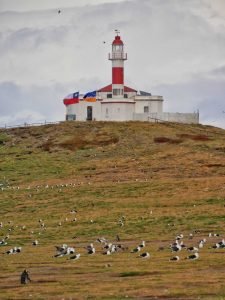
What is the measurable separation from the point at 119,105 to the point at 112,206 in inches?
2526

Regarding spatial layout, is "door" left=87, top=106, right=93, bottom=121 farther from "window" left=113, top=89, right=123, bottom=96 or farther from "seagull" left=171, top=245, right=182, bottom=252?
"seagull" left=171, top=245, right=182, bottom=252

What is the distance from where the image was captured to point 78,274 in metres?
55.8

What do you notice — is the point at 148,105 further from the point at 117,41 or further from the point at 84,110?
the point at 117,41

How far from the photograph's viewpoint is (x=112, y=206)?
10006cm

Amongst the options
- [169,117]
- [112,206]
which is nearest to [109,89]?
[169,117]

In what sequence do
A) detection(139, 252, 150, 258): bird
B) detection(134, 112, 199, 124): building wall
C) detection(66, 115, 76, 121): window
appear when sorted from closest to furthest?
1. detection(139, 252, 150, 258): bird
2. detection(134, 112, 199, 124): building wall
3. detection(66, 115, 76, 121): window

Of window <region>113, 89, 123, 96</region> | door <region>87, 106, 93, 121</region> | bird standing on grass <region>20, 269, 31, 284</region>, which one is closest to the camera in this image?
bird standing on grass <region>20, 269, 31, 284</region>

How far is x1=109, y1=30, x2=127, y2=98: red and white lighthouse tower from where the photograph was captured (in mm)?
164625

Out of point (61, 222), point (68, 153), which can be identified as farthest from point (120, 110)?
point (61, 222)

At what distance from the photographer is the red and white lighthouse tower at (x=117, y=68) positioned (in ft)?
540

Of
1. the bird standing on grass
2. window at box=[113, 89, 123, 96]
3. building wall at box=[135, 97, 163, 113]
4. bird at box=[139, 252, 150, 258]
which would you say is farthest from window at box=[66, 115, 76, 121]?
the bird standing on grass

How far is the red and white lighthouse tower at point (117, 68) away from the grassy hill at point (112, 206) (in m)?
10.6

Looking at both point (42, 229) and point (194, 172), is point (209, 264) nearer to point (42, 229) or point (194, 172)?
point (42, 229)

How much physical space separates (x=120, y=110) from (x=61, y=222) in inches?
2882
